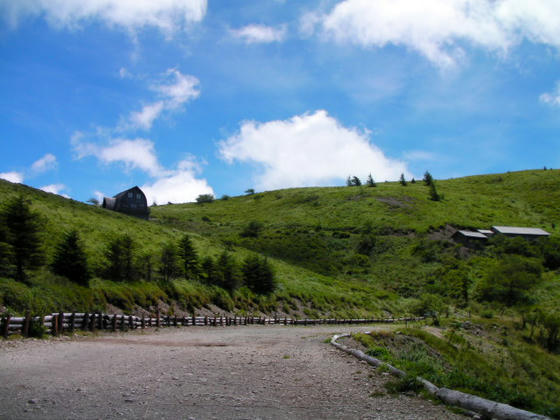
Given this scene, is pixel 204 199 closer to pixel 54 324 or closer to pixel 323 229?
pixel 323 229

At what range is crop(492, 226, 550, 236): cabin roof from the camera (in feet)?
287

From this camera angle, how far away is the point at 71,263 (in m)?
24.2

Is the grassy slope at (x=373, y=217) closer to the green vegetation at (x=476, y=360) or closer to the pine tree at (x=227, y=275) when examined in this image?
the pine tree at (x=227, y=275)

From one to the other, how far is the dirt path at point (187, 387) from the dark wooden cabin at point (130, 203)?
5933cm

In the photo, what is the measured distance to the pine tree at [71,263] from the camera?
79.0 ft

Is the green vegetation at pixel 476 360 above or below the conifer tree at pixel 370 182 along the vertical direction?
below

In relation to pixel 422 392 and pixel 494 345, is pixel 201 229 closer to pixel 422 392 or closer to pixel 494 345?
pixel 494 345

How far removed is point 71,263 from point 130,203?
48799 mm

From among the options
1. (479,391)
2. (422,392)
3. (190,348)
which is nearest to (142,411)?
(422,392)

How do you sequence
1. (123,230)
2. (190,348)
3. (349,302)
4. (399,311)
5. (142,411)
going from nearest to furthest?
1. (142,411)
2. (190,348)
3. (123,230)
4. (349,302)
5. (399,311)

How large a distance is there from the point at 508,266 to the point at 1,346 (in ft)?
214

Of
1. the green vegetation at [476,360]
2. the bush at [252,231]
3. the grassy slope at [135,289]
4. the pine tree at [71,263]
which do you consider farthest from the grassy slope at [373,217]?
the pine tree at [71,263]

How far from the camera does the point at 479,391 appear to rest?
28.1ft

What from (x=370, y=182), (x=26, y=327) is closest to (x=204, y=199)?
(x=370, y=182)
